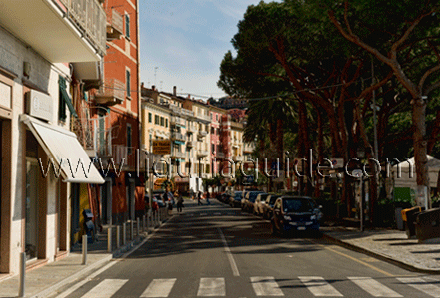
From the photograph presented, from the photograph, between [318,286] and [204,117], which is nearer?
[318,286]

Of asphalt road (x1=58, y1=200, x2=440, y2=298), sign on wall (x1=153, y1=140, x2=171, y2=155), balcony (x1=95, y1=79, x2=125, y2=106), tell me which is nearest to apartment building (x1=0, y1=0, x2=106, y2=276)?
asphalt road (x1=58, y1=200, x2=440, y2=298)

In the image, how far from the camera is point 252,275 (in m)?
12.7

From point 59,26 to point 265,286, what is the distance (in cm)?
758

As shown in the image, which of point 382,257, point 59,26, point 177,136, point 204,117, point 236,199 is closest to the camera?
point 59,26

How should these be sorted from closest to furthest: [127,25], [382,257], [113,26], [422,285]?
[422,285] < [382,257] < [113,26] < [127,25]

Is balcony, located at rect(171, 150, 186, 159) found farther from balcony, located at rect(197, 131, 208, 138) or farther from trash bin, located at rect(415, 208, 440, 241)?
trash bin, located at rect(415, 208, 440, 241)

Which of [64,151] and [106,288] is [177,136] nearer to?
[64,151]

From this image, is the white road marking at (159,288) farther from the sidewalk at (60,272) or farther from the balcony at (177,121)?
the balcony at (177,121)

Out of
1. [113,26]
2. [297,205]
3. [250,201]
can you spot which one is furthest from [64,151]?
[250,201]

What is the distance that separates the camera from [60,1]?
42.8ft

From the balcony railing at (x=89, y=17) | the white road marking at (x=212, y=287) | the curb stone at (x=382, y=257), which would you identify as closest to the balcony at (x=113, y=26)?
the balcony railing at (x=89, y=17)

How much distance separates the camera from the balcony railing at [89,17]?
14.0 m

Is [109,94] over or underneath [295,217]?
over

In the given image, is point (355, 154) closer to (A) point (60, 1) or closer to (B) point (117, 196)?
(B) point (117, 196)
